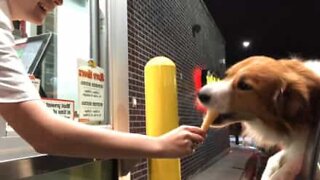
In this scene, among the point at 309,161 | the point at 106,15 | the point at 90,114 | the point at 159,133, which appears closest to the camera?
the point at 309,161

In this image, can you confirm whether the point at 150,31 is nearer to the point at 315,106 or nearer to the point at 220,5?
the point at 315,106

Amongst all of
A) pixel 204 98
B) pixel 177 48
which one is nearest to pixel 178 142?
pixel 204 98

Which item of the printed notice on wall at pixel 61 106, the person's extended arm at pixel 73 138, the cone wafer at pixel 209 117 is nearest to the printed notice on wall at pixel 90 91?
the printed notice on wall at pixel 61 106

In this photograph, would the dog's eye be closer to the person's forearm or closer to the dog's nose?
the dog's nose

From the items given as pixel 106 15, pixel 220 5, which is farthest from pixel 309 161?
pixel 220 5

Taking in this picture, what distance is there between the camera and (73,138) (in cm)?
116

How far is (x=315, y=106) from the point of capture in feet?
5.41

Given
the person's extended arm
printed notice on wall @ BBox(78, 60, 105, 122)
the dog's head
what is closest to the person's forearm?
the person's extended arm

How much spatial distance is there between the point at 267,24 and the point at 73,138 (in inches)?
700

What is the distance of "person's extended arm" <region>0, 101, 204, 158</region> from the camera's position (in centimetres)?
108

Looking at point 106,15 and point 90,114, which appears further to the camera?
point 106,15

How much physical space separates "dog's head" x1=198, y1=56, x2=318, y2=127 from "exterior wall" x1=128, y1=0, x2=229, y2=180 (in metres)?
2.78

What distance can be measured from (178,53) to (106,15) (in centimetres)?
354

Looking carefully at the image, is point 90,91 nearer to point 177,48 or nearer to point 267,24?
point 177,48
